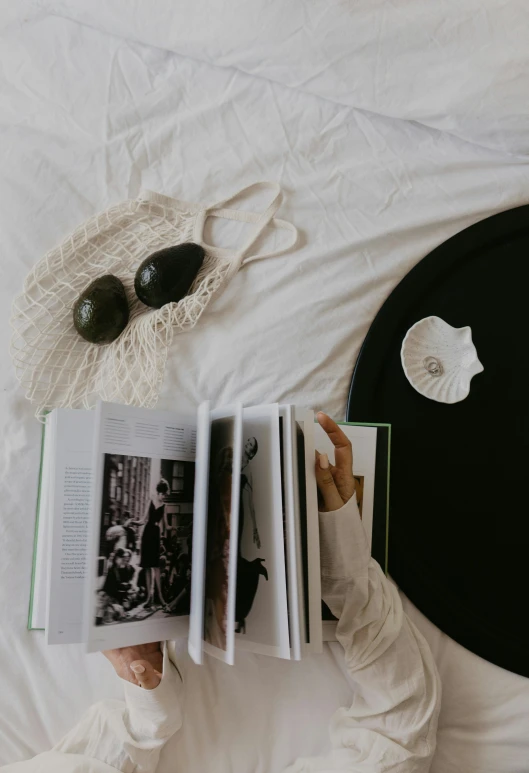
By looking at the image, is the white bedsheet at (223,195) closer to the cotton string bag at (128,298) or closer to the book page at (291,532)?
the cotton string bag at (128,298)

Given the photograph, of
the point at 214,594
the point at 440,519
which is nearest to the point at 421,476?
the point at 440,519

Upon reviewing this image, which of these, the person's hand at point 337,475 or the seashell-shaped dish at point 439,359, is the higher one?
the seashell-shaped dish at point 439,359

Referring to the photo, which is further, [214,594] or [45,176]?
[45,176]

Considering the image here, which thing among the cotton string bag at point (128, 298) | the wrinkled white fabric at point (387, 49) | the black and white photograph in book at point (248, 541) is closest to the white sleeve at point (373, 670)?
the black and white photograph in book at point (248, 541)

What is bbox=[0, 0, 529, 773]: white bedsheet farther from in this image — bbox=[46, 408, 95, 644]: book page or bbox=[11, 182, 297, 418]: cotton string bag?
bbox=[46, 408, 95, 644]: book page

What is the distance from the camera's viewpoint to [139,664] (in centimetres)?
67

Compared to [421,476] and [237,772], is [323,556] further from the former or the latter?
[237,772]

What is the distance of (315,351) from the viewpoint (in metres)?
0.83

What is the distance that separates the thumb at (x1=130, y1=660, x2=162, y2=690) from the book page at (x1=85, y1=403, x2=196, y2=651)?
0.20 ft

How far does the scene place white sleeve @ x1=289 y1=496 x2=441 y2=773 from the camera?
2.30 ft

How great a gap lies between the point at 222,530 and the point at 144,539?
0.08 meters

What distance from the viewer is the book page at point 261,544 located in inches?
23.8

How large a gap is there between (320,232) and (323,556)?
0.47 metres

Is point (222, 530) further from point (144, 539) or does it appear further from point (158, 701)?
point (158, 701)
